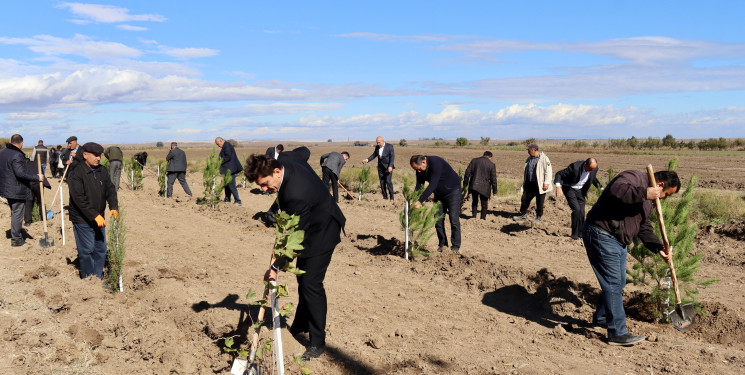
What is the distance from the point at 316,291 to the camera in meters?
4.45

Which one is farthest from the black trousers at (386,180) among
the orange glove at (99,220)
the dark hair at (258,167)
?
the dark hair at (258,167)

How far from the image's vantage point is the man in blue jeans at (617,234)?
4656 mm

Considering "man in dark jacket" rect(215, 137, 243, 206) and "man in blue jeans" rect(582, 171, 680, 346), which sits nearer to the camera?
"man in blue jeans" rect(582, 171, 680, 346)

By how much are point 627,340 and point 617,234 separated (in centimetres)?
93

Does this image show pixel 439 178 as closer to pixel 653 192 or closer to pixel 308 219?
pixel 653 192

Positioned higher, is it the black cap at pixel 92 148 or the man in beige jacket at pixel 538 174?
the black cap at pixel 92 148

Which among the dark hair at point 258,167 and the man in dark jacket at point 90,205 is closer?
the dark hair at point 258,167

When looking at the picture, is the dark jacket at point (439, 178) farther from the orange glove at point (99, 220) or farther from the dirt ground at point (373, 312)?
the orange glove at point (99, 220)

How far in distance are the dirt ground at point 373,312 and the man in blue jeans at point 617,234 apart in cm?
30

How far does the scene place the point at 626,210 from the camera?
476 centimetres

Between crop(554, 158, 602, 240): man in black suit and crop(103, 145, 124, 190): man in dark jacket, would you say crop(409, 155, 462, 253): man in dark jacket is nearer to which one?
crop(554, 158, 602, 240): man in black suit

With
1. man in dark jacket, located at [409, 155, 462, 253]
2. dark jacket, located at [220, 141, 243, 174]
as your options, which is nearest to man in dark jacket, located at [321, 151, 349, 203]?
dark jacket, located at [220, 141, 243, 174]

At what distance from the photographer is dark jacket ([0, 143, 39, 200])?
319 inches

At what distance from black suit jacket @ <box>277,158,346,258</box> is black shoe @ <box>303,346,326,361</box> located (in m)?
0.80
